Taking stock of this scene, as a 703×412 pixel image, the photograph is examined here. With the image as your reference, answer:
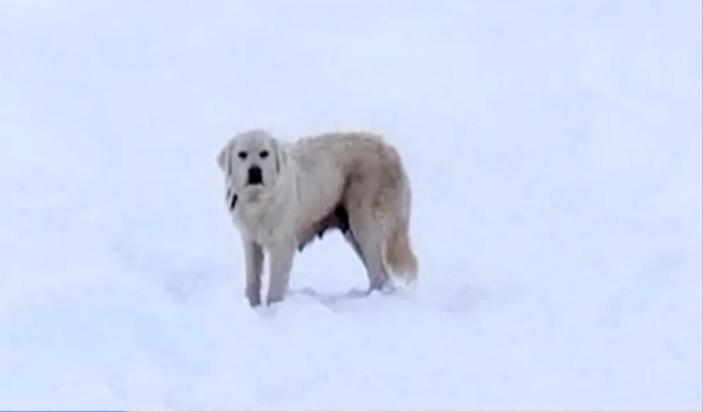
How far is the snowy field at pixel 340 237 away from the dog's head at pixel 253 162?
60 cm

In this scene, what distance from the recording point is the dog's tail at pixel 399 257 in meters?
8.39

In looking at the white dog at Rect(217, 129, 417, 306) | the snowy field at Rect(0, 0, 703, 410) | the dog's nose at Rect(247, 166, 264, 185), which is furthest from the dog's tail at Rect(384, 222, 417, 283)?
the dog's nose at Rect(247, 166, 264, 185)

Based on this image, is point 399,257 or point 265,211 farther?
point 399,257

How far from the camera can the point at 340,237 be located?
10000mm

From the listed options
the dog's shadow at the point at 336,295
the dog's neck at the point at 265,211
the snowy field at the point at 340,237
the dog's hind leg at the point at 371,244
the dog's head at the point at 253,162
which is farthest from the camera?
the dog's hind leg at the point at 371,244

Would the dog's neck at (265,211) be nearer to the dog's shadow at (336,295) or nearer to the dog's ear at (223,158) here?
the dog's ear at (223,158)

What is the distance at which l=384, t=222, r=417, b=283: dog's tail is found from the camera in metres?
8.39

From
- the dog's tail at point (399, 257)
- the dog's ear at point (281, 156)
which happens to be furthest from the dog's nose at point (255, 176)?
the dog's tail at point (399, 257)

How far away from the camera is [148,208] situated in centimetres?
1051

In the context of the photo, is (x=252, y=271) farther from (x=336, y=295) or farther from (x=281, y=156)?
(x=281, y=156)

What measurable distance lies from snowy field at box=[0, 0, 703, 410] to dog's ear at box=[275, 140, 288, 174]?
69cm

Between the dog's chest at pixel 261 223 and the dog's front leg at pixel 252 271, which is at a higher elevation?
the dog's chest at pixel 261 223

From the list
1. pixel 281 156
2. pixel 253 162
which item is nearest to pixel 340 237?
pixel 281 156

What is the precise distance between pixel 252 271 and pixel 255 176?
57 cm
